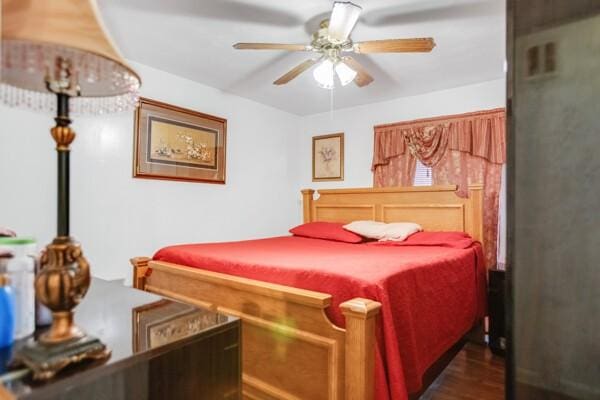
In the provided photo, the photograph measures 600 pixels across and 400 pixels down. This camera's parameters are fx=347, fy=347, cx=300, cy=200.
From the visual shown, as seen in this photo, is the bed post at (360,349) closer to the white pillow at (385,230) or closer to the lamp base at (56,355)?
the lamp base at (56,355)

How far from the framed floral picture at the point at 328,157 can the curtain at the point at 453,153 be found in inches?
19.6

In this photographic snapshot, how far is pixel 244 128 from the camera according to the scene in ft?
13.0

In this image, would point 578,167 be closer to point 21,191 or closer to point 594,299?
point 594,299

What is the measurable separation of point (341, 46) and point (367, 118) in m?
1.94

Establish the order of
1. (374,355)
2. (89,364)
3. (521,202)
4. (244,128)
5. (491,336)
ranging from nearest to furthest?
(89,364) → (521,202) → (374,355) → (491,336) → (244,128)

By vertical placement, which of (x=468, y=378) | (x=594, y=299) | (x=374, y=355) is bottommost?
(x=468, y=378)

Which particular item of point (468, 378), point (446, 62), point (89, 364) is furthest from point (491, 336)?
point (89, 364)

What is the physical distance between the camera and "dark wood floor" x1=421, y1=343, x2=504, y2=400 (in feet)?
6.91

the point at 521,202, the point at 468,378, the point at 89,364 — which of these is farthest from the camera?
the point at 468,378

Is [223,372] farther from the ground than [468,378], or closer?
farther from the ground

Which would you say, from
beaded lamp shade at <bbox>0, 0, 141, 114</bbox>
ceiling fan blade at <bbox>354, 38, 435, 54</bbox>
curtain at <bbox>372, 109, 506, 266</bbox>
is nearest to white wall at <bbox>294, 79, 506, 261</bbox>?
curtain at <bbox>372, 109, 506, 266</bbox>

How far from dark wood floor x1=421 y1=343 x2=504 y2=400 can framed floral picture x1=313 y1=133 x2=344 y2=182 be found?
2324mm

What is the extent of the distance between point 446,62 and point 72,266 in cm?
303

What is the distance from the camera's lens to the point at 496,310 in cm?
280
